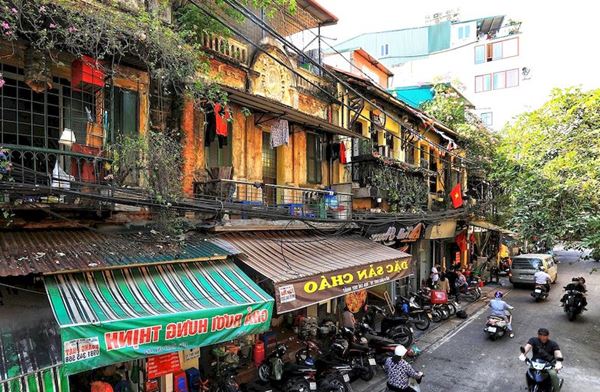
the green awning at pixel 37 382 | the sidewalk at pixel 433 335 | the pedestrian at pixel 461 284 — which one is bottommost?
the sidewalk at pixel 433 335

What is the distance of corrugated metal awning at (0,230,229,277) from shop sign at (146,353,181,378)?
246cm

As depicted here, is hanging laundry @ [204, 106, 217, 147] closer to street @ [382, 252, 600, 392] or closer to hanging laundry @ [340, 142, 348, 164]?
hanging laundry @ [340, 142, 348, 164]

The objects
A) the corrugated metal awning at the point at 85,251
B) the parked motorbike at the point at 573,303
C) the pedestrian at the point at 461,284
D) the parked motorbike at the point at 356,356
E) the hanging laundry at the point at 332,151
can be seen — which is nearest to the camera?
the corrugated metal awning at the point at 85,251

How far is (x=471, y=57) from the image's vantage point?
3875 cm

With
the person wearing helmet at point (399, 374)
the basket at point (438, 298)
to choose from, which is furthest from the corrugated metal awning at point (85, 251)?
the basket at point (438, 298)

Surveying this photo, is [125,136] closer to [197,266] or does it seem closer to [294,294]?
[197,266]

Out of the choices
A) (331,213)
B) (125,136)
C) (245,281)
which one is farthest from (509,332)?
(125,136)

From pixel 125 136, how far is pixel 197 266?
2791 mm

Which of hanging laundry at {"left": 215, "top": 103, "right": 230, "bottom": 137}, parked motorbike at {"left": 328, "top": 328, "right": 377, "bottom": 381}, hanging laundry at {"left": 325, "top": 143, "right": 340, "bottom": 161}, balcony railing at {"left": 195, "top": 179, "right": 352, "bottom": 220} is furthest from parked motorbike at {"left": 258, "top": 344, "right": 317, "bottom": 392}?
hanging laundry at {"left": 325, "top": 143, "right": 340, "bottom": 161}

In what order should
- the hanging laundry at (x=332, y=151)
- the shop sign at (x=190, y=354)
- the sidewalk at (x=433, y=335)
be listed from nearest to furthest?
the shop sign at (x=190, y=354)
the sidewalk at (x=433, y=335)
the hanging laundry at (x=332, y=151)

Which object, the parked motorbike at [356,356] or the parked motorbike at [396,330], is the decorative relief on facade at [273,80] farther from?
the parked motorbike at [396,330]

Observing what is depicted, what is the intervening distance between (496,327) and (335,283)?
717 centimetres

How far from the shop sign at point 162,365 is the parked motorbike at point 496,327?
1002cm

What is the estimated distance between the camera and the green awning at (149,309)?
551 cm
